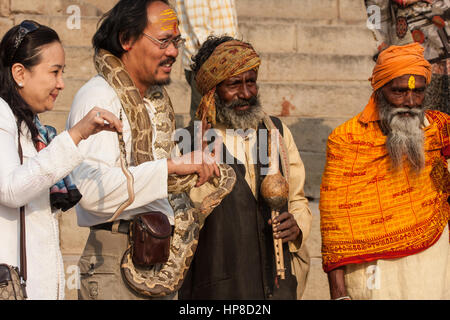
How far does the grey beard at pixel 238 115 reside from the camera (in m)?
5.43

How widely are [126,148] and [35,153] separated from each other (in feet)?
2.04

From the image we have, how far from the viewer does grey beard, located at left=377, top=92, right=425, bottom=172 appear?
533 cm

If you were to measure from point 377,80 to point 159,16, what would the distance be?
1.95 m

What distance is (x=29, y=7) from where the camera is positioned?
33.3 ft

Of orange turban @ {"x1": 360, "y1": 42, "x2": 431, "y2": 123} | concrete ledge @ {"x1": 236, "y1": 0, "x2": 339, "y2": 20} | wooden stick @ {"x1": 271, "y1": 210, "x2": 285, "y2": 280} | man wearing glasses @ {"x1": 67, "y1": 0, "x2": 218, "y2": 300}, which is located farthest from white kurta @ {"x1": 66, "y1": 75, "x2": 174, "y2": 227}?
concrete ledge @ {"x1": 236, "y1": 0, "x2": 339, "y2": 20}

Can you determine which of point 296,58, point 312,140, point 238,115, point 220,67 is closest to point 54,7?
point 296,58

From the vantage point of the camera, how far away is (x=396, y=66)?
5477 mm

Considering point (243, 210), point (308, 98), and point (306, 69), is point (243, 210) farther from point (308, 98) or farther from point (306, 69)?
point (306, 69)

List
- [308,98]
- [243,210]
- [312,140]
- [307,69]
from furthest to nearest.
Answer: [307,69], [308,98], [312,140], [243,210]

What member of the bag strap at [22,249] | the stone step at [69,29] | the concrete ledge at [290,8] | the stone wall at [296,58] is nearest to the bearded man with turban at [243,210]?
the bag strap at [22,249]

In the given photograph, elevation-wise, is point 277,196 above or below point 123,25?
below

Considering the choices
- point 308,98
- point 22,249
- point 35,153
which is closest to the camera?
point 22,249

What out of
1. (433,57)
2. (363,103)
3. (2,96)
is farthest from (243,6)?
(2,96)
